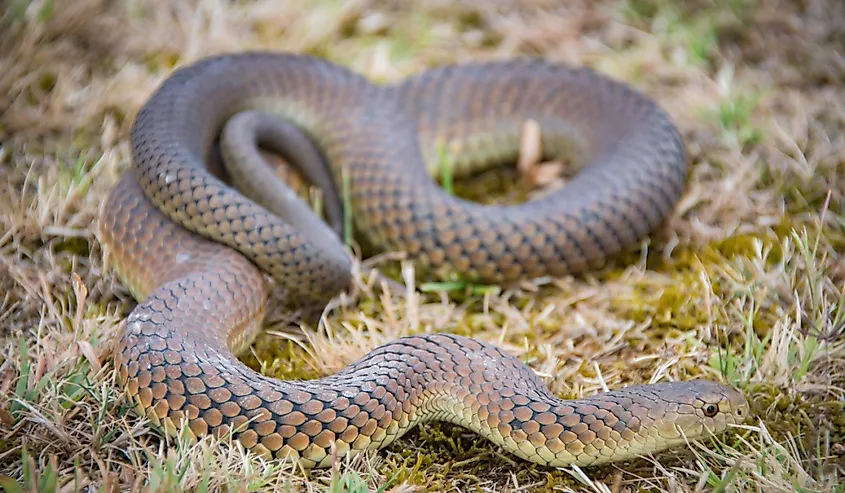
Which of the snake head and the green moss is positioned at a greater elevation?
the snake head

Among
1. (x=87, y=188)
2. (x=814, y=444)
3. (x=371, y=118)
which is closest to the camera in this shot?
(x=814, y=444)

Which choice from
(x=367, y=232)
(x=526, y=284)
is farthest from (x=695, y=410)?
(x=367, y=232)

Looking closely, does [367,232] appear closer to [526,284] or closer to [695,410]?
[526,284]

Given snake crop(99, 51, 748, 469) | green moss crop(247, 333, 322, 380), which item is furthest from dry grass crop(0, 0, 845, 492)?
snake crop(99, 51, 748, 469)

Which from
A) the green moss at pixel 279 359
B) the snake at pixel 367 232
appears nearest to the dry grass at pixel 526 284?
the green moss at pixel 279 359

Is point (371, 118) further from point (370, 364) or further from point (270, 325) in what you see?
point (370, 364)

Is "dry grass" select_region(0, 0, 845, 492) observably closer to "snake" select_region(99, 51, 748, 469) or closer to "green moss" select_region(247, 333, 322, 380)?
"green moss" select_region(247, 333, 322, 380)

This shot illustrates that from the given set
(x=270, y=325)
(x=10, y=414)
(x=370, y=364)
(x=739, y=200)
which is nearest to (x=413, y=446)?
(x=370, y=364)
